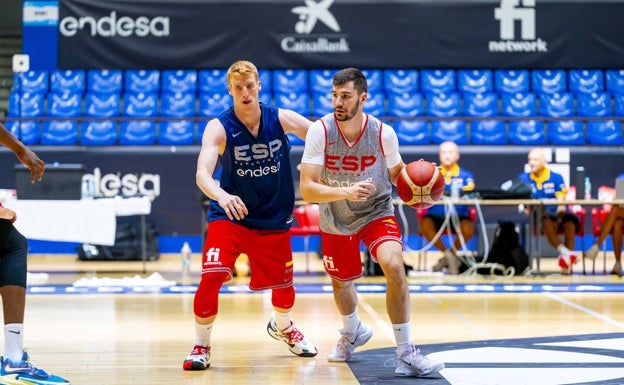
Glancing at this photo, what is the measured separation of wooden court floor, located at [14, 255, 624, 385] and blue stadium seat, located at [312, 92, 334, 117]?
5627 mm

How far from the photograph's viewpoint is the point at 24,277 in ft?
15.4

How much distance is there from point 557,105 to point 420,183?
12.1 metres

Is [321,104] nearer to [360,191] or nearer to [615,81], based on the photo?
[615,81]

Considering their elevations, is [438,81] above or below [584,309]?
above

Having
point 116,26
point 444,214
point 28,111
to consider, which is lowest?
point 444,214

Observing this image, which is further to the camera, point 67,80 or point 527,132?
point 67,80

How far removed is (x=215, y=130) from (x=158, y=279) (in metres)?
5.56

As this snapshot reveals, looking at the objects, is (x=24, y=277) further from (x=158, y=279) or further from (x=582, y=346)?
(x=158, y=279)

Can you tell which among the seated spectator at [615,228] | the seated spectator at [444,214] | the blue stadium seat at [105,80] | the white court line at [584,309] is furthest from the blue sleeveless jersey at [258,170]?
the blue stadium seat at [105,80]

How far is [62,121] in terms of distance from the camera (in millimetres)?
16188

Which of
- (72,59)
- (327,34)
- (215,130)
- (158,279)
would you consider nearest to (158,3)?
(72,59)

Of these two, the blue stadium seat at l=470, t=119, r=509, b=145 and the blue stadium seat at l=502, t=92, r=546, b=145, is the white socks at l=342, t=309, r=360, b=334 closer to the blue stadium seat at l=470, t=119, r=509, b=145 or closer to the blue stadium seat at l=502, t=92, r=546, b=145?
the blue stadium seat at l=470, t=119, r=509, b=145

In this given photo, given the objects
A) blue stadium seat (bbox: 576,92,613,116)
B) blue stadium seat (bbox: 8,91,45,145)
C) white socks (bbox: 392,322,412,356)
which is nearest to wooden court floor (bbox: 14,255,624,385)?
white socks (bbox: 392,322,412,356)

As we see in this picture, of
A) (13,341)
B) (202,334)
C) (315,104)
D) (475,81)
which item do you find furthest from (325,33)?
(13,341)
